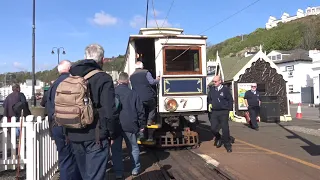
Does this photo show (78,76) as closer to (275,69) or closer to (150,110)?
(150,110)

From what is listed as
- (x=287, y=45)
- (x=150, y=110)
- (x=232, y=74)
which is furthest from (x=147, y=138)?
(x=287, y=45)

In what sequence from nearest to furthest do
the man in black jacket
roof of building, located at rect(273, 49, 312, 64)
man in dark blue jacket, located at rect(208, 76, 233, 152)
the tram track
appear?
the man in black jacket
the tram track
man in dark blue jacket, located at rect(208, 76, 233, 152)
roof of building, located at rect(273, 49, 312, 64)

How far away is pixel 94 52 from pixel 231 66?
18583 mm

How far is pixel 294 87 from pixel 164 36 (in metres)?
43.6

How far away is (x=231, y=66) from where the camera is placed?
22.0 meters

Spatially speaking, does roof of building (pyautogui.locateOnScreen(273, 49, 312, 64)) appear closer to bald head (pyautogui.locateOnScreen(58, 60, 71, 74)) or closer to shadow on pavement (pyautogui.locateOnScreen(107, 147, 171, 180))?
shadow on pavement (pyautogui.locateOnScreen(107, 147, 171, 180))

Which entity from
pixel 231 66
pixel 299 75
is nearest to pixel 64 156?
pixel 231 66

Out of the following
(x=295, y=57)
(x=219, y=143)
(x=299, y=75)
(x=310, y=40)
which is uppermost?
(x=310, y=40)

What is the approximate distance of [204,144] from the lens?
1052 centimetres

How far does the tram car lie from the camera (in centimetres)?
907

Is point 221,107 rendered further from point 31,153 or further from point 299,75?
point 299,75

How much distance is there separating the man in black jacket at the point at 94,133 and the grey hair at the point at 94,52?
0.22 metres


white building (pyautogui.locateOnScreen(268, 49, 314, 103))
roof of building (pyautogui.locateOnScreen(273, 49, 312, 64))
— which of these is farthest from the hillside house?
roof of building (pyautogui.locateOnScreen(273, 49, 312, 64))

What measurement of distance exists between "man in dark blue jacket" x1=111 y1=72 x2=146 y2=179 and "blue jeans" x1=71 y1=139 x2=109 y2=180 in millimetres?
2462
